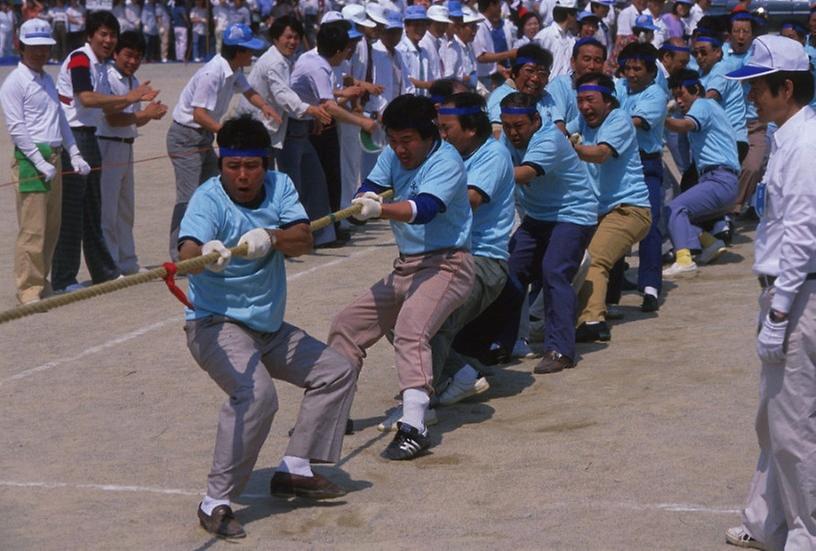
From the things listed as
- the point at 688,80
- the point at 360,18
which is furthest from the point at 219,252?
the point at 360,18

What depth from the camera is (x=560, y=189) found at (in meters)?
9.01

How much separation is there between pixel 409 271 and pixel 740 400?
1.97 meters

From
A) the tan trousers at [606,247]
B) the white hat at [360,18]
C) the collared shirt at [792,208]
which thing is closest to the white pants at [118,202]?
the white hat at [360,18]

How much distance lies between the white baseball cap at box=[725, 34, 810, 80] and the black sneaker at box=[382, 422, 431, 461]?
2498 mm

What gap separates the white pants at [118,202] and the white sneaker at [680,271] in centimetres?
421

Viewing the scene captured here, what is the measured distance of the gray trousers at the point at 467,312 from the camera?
7758 mm

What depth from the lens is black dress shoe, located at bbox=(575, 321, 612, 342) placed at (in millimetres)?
9445

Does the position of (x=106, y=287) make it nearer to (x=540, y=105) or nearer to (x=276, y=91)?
(x=540, y=105)

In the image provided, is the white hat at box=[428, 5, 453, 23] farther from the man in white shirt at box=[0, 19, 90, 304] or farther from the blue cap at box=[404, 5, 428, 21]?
the man in white shirt at box=[0, 19, 90, 304]

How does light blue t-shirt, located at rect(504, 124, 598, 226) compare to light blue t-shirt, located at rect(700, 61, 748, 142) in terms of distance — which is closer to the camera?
light blue t-shirt, located at rect(504, 124, 598, 226)

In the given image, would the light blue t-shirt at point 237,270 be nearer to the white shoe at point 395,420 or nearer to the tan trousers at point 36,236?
the white shoe at point 395,420

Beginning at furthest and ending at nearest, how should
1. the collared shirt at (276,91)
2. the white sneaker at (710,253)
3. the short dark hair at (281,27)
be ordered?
1. the short dark hair at (281,27)
2. the collared shirt at (276,91)
3. the white sneaker at (710,253)

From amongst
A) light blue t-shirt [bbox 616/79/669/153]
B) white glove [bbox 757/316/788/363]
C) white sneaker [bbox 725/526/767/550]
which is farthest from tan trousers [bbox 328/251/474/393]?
light blue t-shirt [bbox 616/79/669/153]

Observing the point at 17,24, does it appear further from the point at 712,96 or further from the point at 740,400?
the point at 740,400
